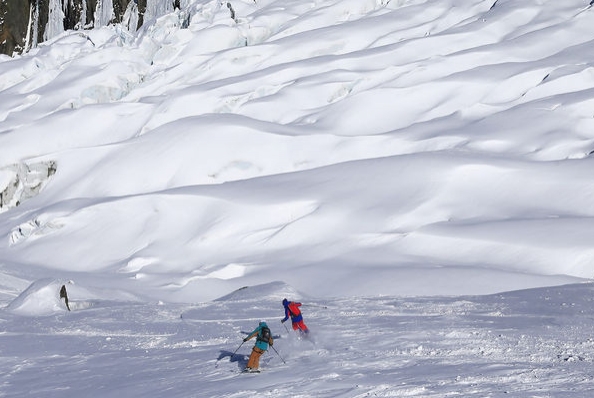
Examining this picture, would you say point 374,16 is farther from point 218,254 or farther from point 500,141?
point 218,254

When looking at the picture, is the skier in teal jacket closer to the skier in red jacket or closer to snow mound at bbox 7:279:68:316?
the skier in red jacket

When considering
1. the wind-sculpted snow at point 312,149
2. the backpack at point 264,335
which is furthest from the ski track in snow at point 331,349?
the wind-sculpted snow at point 312,149

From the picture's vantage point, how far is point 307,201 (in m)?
25.5

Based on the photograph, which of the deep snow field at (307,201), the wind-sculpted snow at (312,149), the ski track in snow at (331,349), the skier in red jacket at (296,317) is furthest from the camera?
the wind-sculpted snow at (312,149)

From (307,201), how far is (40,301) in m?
11.0

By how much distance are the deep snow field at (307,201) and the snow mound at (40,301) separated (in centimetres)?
8

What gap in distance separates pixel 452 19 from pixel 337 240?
2411 centimetres

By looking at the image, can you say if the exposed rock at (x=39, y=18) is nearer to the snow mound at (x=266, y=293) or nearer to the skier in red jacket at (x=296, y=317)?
the snow mound at (x=266, y=293)

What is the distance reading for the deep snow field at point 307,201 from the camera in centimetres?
1062

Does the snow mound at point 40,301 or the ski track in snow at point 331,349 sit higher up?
the snow mound at point 40,301

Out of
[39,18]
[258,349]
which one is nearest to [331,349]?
[258,349]

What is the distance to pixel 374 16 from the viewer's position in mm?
44531

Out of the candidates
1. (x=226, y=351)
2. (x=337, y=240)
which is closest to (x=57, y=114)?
(x=337, y=240)

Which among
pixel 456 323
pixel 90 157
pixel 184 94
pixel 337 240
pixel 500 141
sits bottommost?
pixel 456 323
